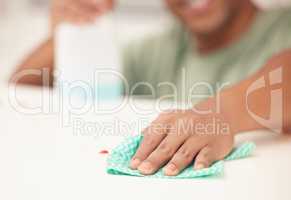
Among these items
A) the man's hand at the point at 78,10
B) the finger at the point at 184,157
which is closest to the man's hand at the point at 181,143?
the finger at the point at 184,157

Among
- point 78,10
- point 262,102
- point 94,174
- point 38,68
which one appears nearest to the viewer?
point 94,174

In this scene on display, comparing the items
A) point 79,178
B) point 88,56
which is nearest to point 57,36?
point 88,56

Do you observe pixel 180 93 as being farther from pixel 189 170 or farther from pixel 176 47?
pixel 189 170

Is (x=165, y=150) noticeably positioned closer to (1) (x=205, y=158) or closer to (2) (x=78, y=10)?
(1) (x=205, y=158)

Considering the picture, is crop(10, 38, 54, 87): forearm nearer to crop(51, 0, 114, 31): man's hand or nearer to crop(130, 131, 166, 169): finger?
crop(51, 0, 114, 31): man's hand

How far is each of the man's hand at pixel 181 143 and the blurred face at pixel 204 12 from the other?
0.49 metres

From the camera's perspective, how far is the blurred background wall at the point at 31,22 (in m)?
1.21

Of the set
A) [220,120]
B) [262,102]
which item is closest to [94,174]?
[220,120]

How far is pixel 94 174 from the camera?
1.97 ft

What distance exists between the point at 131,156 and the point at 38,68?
2.21 feet

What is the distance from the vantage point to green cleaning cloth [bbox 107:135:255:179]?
1.96 feet

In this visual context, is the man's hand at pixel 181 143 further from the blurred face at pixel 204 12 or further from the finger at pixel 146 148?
the blurred face at pixel 204 12

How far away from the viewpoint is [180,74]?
119 centimetres

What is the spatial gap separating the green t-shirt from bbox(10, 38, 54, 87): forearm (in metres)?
0.19
